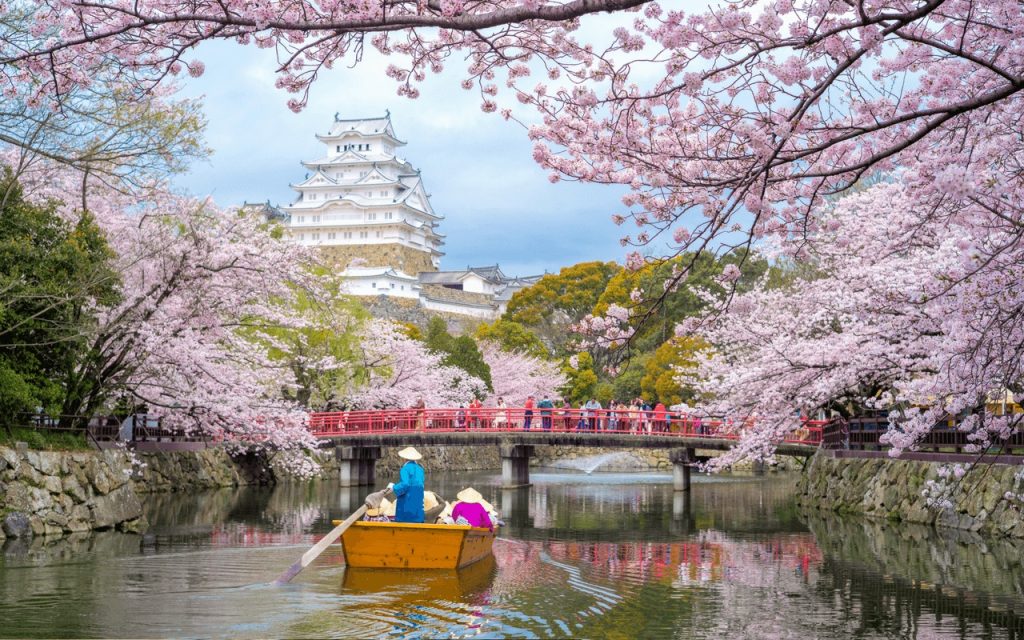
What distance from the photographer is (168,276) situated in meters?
17.6

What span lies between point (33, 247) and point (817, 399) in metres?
14.2

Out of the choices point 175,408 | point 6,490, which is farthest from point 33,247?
point 175,408

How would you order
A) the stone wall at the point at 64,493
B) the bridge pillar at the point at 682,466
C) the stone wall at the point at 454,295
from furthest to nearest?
the stone wall at the point at 454,295
the bridge pillar at the point at 682,466
the stone wall at the point at 64,493

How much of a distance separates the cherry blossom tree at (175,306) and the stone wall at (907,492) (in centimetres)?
1235

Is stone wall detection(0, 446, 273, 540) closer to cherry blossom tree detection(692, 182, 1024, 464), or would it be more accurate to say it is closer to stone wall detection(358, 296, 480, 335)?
cherry blossom tree detection(692, 182, 1024, 464)

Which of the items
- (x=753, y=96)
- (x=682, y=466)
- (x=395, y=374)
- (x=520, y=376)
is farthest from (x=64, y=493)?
(x=520, y=376)

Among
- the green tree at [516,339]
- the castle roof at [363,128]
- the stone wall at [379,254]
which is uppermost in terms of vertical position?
the castle roof at [363,128]

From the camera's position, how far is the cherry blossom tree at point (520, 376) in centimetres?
4681

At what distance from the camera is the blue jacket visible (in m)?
11.5

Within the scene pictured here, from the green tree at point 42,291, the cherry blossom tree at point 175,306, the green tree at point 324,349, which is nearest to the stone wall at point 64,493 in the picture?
the green tree at point 42,291

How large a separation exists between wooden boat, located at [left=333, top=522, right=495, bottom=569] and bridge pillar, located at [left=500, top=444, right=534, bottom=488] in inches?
740

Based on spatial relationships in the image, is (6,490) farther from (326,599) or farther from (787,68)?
(787,68)

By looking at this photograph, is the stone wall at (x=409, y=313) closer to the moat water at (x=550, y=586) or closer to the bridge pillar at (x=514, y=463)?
the bridge pillar at (x=514, y=463)

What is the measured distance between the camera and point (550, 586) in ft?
36.7
